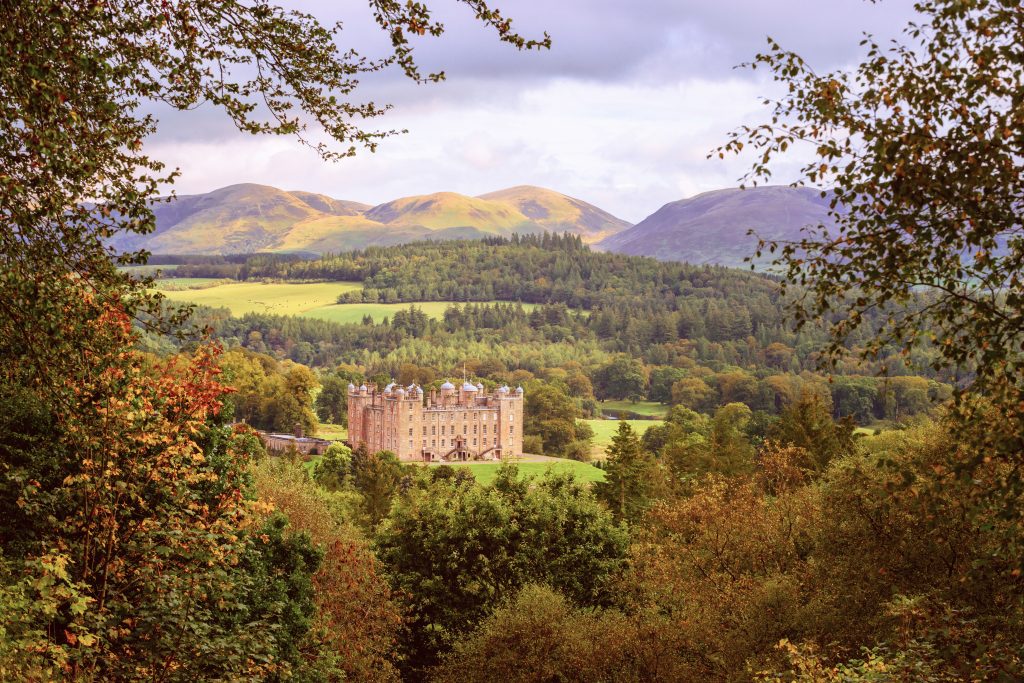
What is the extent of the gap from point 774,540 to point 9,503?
19990 mm

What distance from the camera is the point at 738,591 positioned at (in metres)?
26.0

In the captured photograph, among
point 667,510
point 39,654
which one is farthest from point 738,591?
point 39,654

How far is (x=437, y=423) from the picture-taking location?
136 m

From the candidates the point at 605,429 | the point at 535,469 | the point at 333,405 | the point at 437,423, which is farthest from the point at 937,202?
the point at 333,405

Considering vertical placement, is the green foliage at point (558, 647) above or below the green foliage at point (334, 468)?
above

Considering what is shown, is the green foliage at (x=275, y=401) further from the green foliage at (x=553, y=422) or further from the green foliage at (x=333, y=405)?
the green foliage at (x=553, y=422)

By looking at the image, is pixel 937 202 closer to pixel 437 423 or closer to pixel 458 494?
pixel 458 494

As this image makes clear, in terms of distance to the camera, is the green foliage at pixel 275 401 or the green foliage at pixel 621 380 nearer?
the green foliage at pixel 275 401

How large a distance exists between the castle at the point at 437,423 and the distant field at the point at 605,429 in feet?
34.7

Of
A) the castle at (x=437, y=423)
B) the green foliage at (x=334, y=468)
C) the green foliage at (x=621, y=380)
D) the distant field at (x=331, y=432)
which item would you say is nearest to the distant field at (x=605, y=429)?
the castle at (x=437, y=423)

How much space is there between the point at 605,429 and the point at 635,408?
3064 cm

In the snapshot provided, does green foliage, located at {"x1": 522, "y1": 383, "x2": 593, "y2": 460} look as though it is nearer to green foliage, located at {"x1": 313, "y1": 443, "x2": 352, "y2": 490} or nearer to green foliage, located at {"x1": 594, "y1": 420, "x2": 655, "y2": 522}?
green foliage, located at {"x1": 313, "y1": 443, "x2": 352, "y2": 490}

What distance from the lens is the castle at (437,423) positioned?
134 m

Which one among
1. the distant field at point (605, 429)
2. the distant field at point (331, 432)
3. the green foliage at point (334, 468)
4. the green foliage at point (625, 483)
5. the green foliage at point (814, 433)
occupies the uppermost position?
the green foliage at point (814, 433)
